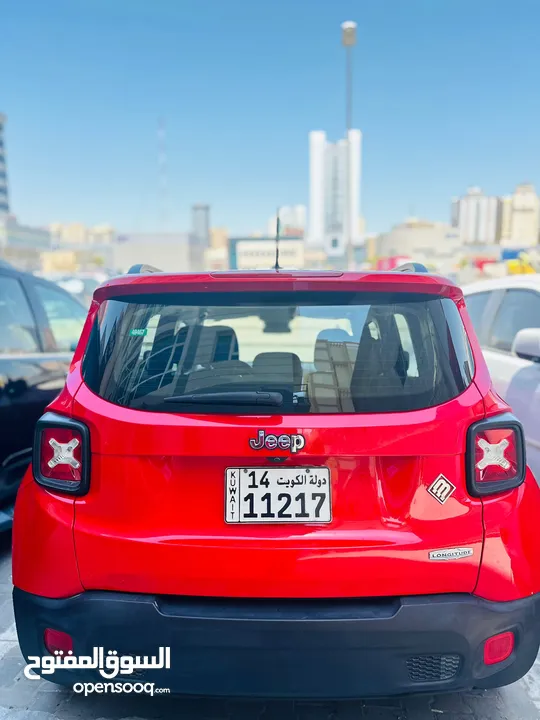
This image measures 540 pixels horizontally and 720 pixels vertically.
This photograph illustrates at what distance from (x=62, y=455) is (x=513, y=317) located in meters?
3.82

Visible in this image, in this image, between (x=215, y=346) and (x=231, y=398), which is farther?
(x=215, y=346)

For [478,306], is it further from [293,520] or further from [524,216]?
[524,216]

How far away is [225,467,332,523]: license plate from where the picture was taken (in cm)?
192

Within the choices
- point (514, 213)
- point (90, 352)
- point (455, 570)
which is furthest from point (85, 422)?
point (514, 213)

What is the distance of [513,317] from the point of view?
4816 mm

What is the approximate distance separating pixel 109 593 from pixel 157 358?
78 cm

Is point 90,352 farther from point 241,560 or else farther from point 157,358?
point 241,560

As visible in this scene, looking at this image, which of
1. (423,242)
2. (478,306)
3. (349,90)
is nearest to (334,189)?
(423,242)

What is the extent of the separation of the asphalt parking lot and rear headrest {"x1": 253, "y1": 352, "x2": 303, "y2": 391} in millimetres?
1244

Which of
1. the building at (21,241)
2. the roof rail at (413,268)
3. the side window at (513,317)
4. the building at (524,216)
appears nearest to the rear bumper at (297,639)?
the roof rail at (413,268)

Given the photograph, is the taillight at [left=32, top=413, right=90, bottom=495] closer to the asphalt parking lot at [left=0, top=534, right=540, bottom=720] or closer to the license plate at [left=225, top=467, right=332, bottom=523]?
the license plate at [left=225, top=467, right=332, bottom=523]

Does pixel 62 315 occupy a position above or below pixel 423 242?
above

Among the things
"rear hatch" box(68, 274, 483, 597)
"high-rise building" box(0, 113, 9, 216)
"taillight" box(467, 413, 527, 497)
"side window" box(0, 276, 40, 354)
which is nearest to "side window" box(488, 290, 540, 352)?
"taillight" box(467, 413, 527, 497)

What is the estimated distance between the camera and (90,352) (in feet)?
7.06
